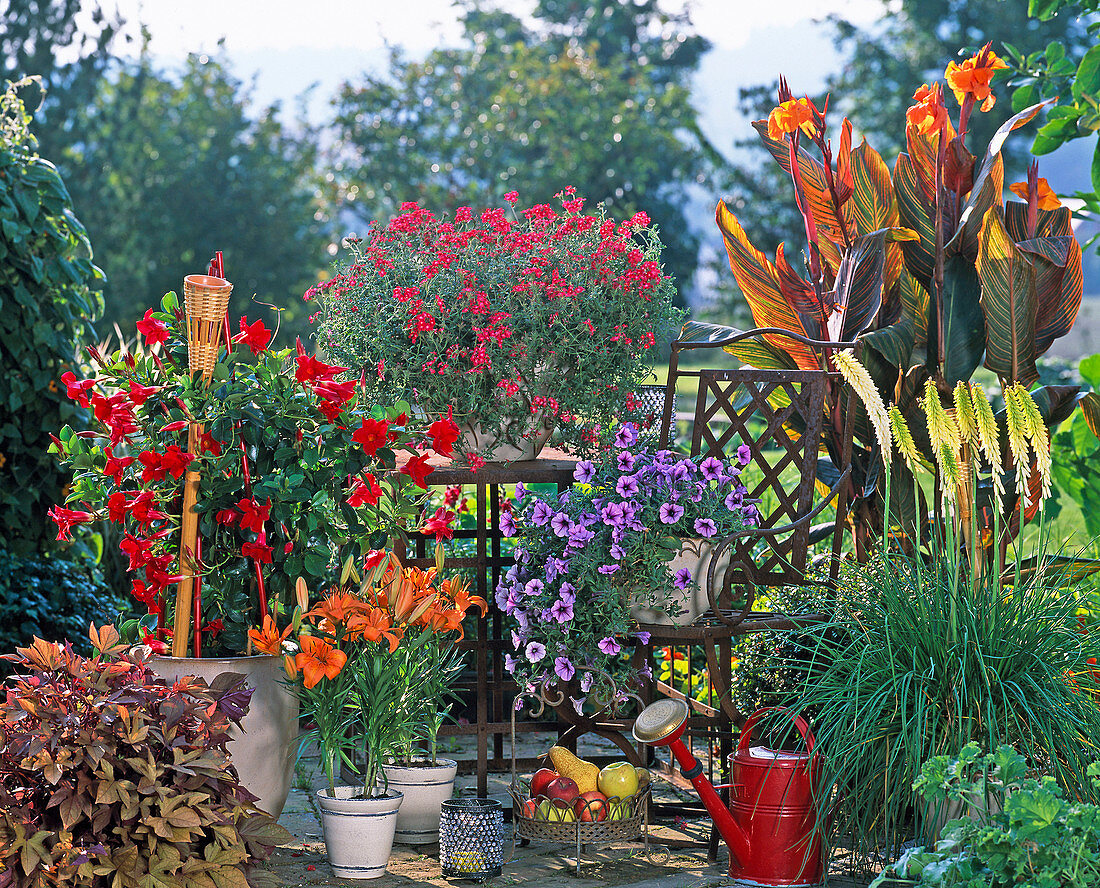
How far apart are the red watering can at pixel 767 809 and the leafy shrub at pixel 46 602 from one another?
239cm

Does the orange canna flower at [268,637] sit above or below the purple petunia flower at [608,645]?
above

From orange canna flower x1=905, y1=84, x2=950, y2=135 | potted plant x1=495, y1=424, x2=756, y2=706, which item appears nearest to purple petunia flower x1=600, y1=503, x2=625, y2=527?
potted plant x1=495, y1=424, x2=756, y2=706

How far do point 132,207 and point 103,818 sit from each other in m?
19.2

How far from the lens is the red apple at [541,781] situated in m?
3.05

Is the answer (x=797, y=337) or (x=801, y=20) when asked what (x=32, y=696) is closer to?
(x=797, y=337)

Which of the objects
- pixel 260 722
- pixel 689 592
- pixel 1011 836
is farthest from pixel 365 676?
pixel 1011 836

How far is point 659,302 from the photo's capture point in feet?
11.2

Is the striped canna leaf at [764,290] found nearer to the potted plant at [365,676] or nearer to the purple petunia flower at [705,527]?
the purple petunia flower at [705,527]

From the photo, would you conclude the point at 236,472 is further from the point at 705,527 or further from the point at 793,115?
the point at 793,115

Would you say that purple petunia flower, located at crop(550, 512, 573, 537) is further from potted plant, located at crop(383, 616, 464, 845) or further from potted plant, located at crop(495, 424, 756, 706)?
potted plant, located at crop(383, 616, 464, 845)

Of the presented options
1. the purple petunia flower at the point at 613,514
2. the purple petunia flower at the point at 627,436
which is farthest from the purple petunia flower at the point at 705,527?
the purple petunia flower at the point at 627,436

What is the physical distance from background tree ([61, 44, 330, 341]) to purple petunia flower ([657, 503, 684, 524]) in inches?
657

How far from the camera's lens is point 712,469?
3.20 meters

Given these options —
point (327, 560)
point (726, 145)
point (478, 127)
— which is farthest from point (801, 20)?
point (327, 560)
